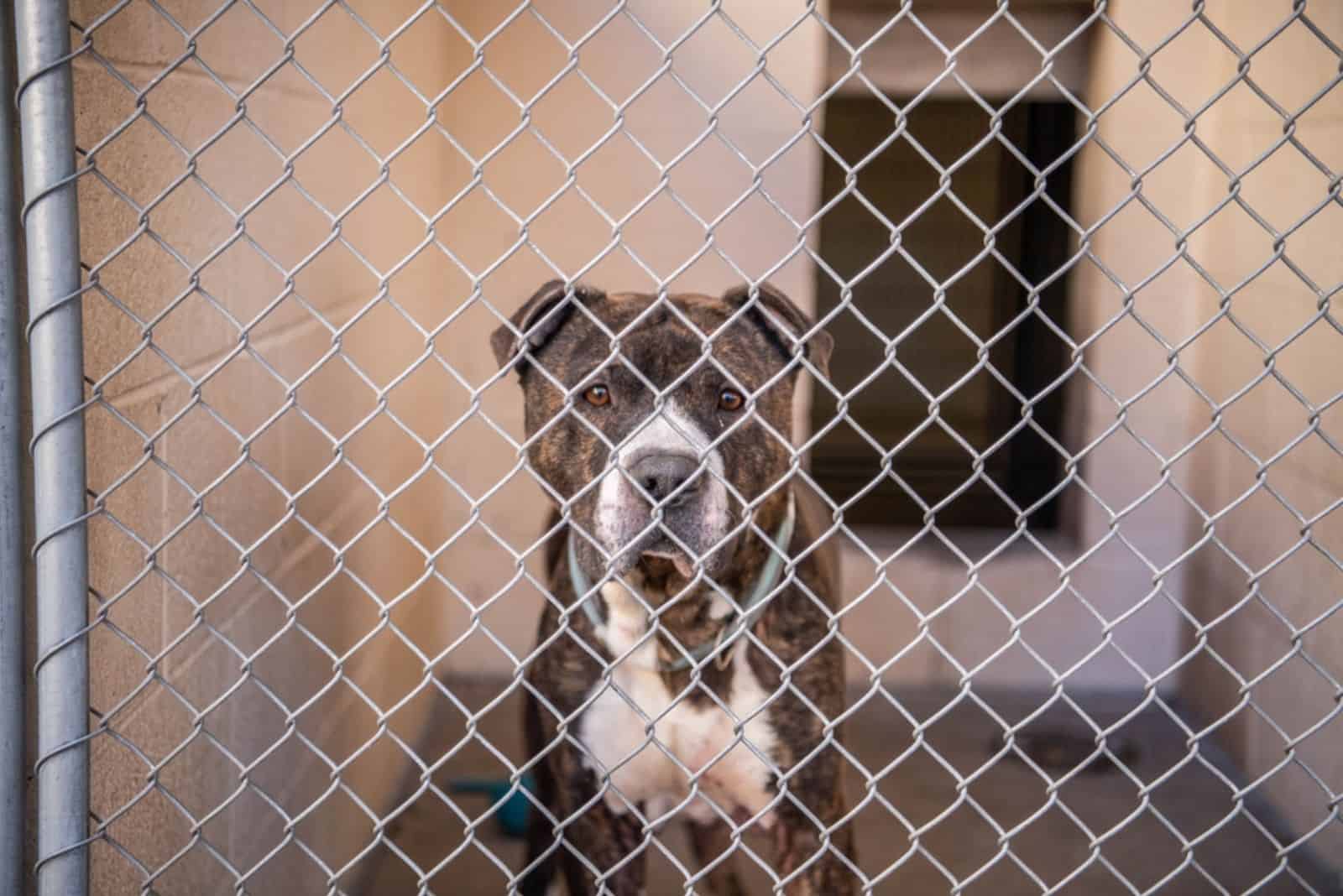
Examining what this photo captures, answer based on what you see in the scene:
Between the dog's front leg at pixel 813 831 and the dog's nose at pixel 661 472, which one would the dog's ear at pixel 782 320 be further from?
the dog's front leg at pixel 813 831

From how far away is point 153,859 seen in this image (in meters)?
2.17

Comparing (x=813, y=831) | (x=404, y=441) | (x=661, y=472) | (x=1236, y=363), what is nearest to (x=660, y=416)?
(x=661, y=472)

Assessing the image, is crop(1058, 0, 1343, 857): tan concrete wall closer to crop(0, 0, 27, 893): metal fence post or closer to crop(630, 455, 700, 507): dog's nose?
crop(630, 455, 700, 507): dog's nose

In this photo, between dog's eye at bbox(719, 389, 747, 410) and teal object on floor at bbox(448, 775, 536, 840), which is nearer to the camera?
dog's eye at bbox(719, 389, 747, 410)

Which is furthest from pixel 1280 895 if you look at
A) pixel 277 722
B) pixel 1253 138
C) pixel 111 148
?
pixel 111 148

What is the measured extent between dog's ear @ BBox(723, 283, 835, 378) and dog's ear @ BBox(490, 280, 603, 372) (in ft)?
1.14

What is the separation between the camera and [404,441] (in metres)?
4.18

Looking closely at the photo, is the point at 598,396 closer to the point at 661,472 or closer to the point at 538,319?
the point at 538,319

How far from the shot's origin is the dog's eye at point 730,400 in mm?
2676

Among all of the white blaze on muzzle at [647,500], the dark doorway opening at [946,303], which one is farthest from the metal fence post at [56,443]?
the dark doorway opening at [946,303]

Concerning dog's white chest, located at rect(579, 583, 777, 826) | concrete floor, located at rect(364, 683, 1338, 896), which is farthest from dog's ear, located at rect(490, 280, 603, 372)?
concrete floor, located at rect(364, 683, 1338, 896)

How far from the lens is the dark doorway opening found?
542 cm

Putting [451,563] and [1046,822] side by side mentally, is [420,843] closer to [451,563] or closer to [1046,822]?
[451,563]

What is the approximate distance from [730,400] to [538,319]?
45 centimetres
